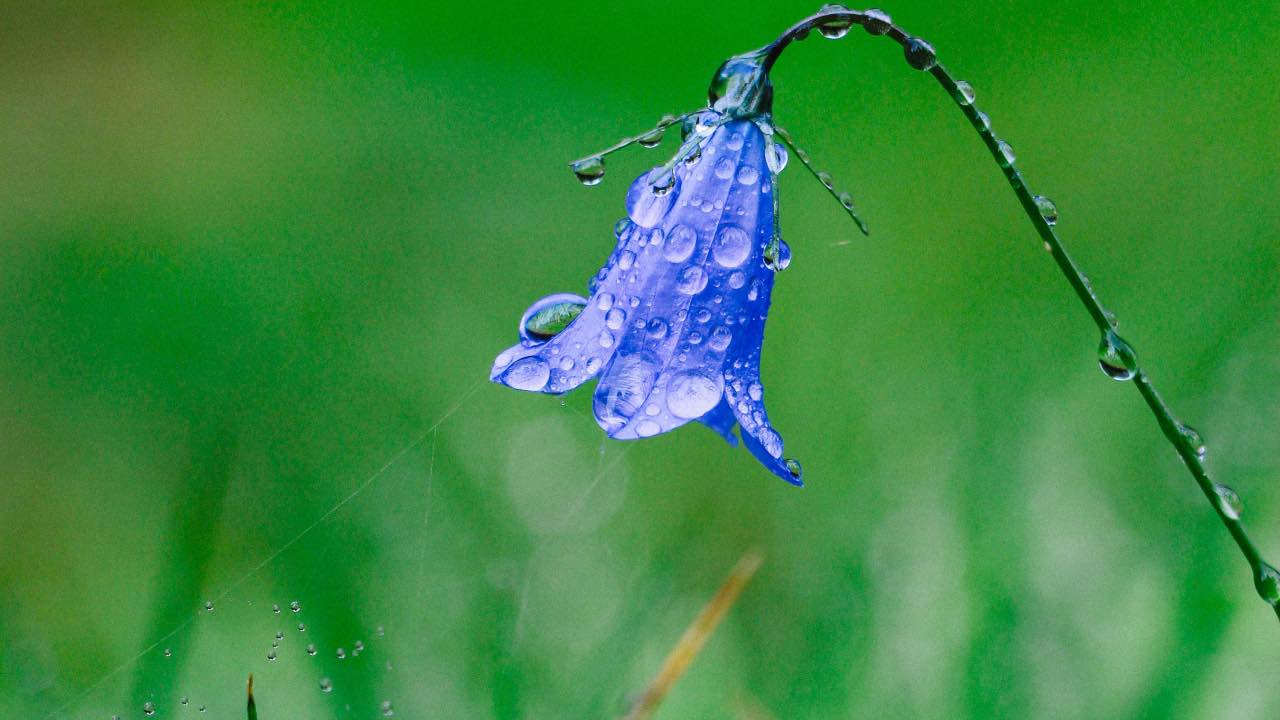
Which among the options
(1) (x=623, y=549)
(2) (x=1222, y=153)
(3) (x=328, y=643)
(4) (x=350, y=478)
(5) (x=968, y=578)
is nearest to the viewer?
(3) (x=328, y=643)

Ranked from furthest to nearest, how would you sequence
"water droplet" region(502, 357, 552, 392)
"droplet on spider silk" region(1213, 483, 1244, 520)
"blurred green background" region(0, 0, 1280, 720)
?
"blurred green background" region(0, 0, 1280, 720) → "water droplet" region(502, 357, 552, 392) → "droplet on spider silk" region(1213, 483, 1244, 520)

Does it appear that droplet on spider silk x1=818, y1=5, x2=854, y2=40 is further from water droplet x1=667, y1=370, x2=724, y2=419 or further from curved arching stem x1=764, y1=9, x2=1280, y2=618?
water droplet x1=667, y1=370, x2=724, y2=419

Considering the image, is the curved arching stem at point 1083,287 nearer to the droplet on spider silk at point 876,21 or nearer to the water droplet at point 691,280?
the droplet on spider silk at point 876,21

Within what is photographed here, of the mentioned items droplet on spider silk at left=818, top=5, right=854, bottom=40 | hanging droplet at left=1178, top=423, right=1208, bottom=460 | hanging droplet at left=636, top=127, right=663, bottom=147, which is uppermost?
droplet on spider silk at left=818, top=5, right=854, bottom=40

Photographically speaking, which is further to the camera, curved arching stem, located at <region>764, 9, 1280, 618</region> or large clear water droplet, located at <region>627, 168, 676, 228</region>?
large clear water droplet, located at <region>627, 168, 676, 228</region>

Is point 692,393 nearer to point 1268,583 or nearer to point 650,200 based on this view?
point 650,200

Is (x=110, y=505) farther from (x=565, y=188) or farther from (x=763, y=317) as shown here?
(x=763, y=317)

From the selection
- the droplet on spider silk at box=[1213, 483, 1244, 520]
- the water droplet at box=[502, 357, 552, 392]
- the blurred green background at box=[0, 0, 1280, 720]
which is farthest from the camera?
the blurred green background at box=[0, 0, 1280, 720]

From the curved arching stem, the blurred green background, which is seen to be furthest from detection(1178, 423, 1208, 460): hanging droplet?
the blurred green background

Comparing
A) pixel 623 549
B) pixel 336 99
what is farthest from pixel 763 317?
pixel 336 99
